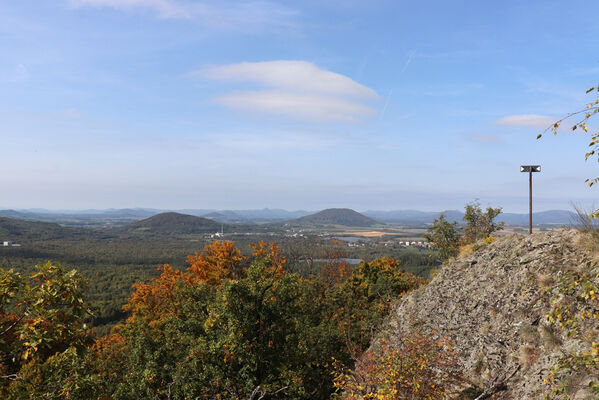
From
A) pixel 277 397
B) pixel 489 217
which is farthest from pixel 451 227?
pixel 277 397

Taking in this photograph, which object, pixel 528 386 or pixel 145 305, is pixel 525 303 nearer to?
pixel 528 386

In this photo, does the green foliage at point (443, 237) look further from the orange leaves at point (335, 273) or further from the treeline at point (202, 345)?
the orange leaves at point (335, 273)

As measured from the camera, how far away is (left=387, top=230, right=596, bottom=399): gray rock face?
12.3 m

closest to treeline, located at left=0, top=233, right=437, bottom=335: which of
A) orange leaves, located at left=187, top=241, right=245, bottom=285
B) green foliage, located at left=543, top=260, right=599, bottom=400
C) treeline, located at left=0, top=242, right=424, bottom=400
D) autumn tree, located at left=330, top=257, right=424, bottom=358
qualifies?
autumn tree, located at left=330, top=257, right=424, bottom=358

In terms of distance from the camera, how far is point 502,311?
15.8 meters

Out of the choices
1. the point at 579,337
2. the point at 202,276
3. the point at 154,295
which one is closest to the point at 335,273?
the point at 202,276

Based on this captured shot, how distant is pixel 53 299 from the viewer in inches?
274

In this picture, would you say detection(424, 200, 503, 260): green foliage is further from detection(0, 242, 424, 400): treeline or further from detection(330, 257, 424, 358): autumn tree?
detection(0, 242, 424, 400): treeline

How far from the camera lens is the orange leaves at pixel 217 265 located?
118ft

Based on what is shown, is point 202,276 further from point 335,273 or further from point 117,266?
point 117,266

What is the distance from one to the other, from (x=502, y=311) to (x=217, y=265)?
27605mm

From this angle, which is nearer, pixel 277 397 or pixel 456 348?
pixel 456 348

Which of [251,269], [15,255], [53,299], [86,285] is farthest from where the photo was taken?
[15,255]

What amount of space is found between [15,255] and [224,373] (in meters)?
177
